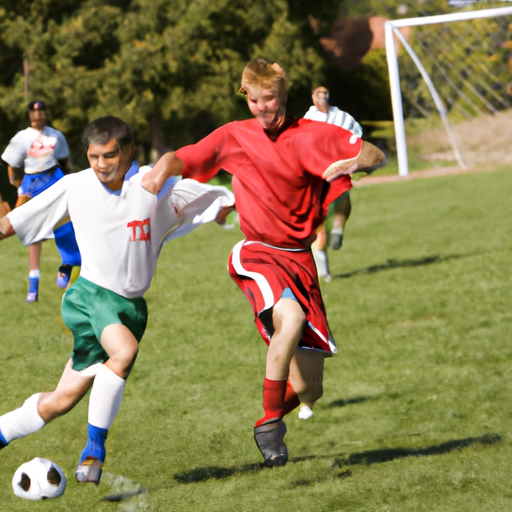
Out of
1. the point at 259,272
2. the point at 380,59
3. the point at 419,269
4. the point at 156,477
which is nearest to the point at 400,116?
the point at 259,272

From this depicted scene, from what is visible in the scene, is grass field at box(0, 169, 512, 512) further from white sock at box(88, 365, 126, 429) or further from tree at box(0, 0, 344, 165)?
tree at box(0, 0, 344, 165)

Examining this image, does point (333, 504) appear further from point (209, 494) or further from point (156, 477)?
point (156, 477)

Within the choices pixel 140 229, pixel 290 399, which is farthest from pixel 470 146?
pixel 140 229

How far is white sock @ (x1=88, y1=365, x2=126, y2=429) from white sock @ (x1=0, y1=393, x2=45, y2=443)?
1.11ft

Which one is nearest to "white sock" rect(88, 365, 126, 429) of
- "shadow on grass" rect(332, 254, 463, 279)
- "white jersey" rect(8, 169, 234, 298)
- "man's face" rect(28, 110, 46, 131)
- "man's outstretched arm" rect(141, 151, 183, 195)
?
"white jersey" rect(8, 169, 234, 298)

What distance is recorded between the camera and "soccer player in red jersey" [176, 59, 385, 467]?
174 inches

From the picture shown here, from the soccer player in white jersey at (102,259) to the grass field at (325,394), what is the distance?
0.57 m

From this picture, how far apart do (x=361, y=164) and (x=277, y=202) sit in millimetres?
576

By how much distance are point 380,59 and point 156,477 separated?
26849 millimetres

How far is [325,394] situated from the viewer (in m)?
7.11

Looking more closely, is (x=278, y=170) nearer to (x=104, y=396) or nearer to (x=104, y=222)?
(x=104, y=222)

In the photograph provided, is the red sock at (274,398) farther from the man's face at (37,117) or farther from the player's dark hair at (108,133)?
the man's face at (37,117)

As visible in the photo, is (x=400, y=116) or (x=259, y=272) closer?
(x=259, y=272)

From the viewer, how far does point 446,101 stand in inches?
855
